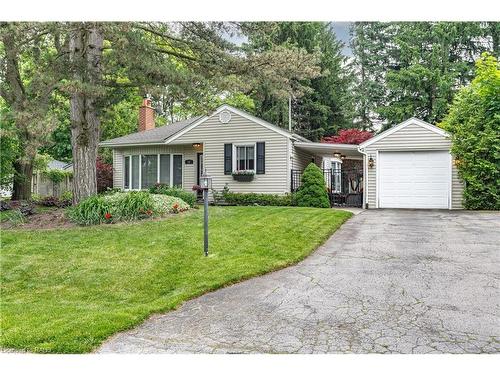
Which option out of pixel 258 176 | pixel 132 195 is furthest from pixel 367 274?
pixel 258 176

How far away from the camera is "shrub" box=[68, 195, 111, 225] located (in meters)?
6.48

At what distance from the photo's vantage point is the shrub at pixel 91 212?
648 centimetres

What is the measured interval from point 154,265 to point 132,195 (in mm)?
2538

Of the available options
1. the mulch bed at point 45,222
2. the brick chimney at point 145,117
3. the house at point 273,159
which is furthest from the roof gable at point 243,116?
the mulch bed at point 45,222

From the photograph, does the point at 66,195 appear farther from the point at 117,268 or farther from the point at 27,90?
the point at 117,268

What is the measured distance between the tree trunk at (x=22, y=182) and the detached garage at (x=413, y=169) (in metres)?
8.04

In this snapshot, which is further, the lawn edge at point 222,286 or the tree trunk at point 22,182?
the tree trunk at point 22,182

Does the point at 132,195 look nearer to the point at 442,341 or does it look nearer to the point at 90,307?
the point at 90,307

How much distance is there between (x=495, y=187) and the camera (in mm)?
9336

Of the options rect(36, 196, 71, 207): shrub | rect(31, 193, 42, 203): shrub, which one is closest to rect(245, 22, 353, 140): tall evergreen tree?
rect(36, 196, 71, 207): shrub

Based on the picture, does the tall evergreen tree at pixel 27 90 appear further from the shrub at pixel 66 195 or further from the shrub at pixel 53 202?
the shrub at pixel 66 195

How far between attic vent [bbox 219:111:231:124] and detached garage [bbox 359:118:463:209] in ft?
12.9

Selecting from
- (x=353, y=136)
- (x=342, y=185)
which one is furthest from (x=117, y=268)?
(x=342, y=185)

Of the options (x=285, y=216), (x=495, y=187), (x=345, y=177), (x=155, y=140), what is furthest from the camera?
(x=345, y=177)
